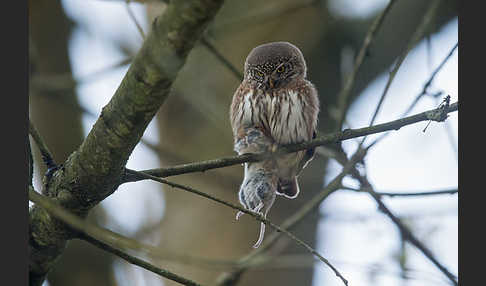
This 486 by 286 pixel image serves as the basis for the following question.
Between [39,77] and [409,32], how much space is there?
3.63 m

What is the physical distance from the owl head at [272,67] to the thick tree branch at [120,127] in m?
1.79

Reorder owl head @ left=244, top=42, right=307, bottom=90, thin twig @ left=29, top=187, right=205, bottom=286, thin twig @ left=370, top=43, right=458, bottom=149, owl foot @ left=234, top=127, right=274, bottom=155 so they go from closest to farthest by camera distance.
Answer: thin twig @ left=29, top=187, right=205, bottom=286
thin twig @ left=370, top=43, right=458, bottom=149
owl foot @ left=234, top=127, right=274, bottom=155
owl head @ left=244, top=42, right=307, bottom=90

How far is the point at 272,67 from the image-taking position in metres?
4.27

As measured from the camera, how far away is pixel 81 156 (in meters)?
2.69

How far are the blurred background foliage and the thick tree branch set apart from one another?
7.97ft

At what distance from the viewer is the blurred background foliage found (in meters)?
5.52

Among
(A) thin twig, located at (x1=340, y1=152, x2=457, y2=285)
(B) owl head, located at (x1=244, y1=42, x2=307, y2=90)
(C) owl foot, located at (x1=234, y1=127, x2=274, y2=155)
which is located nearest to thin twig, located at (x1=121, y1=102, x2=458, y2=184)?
(A) thin twig, located at (x1=340, y1=152, x2=457, y2=285)

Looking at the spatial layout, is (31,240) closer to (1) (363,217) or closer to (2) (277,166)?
(2) (277,166)

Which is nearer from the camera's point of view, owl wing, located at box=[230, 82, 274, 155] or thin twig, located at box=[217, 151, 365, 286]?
thin twig, located at box=[217, 151, 365, 286]

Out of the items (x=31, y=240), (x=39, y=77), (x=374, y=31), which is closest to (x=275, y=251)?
(x=374, y=31)

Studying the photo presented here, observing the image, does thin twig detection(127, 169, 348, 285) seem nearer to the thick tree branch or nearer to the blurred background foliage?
the thick tree branch

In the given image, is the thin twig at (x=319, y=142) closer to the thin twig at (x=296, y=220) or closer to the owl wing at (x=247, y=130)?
the thin twig at (x=296, y=220)

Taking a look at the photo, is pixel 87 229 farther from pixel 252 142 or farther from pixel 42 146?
pixel 252 142

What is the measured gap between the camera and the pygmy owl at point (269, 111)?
413 cm
